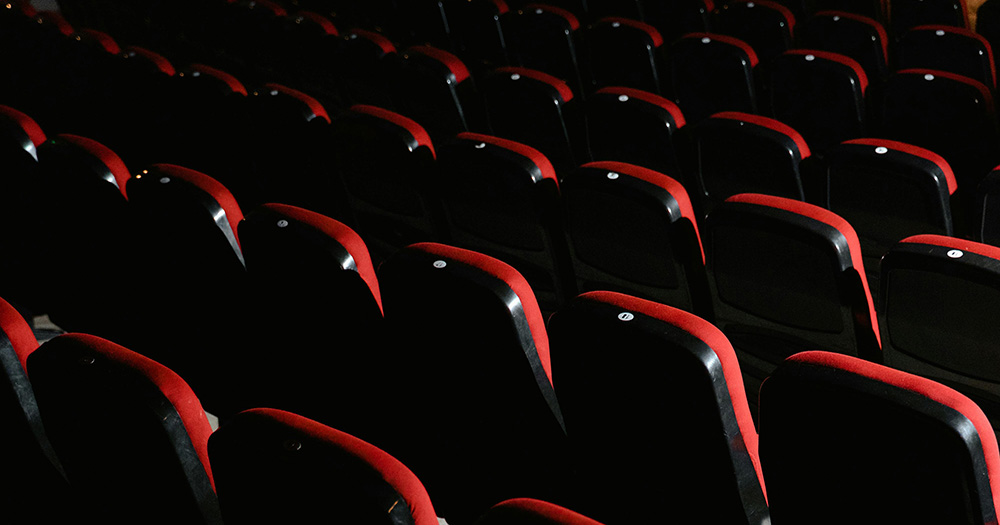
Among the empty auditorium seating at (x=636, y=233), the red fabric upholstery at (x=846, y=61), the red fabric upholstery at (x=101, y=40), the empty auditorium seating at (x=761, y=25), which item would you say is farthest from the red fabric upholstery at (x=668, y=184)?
the red fabric upholstery at (x=101, y=40)

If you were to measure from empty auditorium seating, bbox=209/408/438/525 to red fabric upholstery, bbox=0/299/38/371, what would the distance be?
179mm

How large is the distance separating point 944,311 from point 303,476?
35 cm

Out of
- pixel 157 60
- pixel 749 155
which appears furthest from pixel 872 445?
pixel 157 60

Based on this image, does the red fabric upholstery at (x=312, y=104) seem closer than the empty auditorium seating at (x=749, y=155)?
No

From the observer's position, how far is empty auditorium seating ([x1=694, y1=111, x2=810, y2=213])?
27.6 inches

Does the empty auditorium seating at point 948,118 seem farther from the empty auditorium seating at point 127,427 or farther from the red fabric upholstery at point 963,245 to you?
the empty auditorium seating at point 127,427

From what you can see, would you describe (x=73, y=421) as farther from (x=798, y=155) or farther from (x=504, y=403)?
(x=798, y=155)

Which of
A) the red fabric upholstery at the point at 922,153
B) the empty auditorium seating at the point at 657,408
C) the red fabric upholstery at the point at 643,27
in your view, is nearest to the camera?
the empty auditorium seating at the point at 657,408

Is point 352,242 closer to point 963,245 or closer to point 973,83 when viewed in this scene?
point 963,245

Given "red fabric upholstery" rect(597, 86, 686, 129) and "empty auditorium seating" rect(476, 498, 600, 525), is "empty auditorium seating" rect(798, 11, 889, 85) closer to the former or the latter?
"red fabric upholstery" rect(597, 86, 686, 129)

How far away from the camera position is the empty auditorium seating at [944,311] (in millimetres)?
483

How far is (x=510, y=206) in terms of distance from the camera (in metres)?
0.69

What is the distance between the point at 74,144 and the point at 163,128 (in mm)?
220

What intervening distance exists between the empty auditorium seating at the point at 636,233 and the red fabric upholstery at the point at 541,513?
32 centimetres
